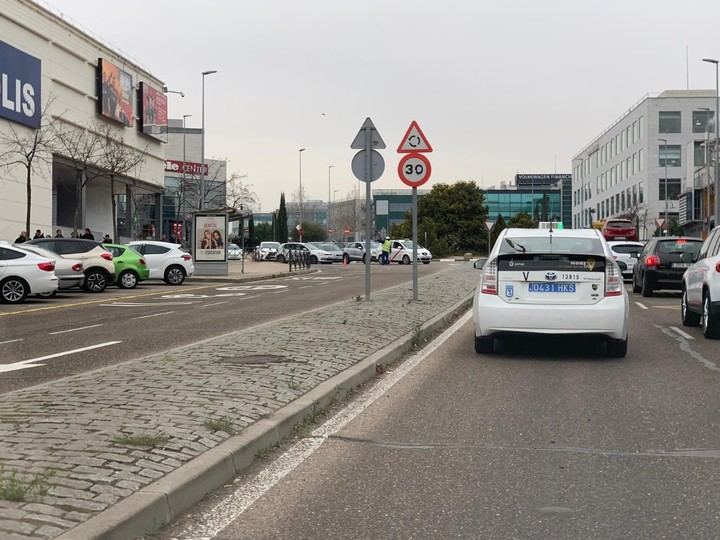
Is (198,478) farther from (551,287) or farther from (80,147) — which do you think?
(80,147)

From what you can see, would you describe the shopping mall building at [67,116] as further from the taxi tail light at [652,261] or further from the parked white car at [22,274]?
the taxi tail light at [652,261]

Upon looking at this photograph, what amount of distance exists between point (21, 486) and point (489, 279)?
7308 mm

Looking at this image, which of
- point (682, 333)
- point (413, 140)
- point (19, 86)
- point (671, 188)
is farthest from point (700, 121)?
point (682, 333)

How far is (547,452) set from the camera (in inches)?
241

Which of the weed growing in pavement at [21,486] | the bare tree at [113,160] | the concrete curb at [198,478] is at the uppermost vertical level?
the bare tree at [113,160]

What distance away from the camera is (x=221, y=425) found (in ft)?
Answer: 20.0

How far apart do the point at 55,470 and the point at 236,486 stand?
102cm

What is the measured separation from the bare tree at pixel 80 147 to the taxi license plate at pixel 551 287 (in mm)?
31204

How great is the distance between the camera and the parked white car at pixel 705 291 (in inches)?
506

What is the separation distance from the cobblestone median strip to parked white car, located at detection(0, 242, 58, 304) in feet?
36.2

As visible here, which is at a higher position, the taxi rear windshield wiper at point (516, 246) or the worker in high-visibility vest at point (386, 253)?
the taxi rear windshield wiper at point (516, 246)

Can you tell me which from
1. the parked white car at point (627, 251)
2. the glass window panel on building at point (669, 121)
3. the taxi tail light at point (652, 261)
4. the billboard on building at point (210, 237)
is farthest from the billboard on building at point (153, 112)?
the glass window panel on building at point (669, 121)

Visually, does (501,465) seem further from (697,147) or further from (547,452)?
(697,147)

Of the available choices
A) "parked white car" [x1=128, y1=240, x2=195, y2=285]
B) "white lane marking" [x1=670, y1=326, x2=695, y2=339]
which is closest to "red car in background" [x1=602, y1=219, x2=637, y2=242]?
"parked white car" [x1=128, y1=240, x2=195, y2=285]
